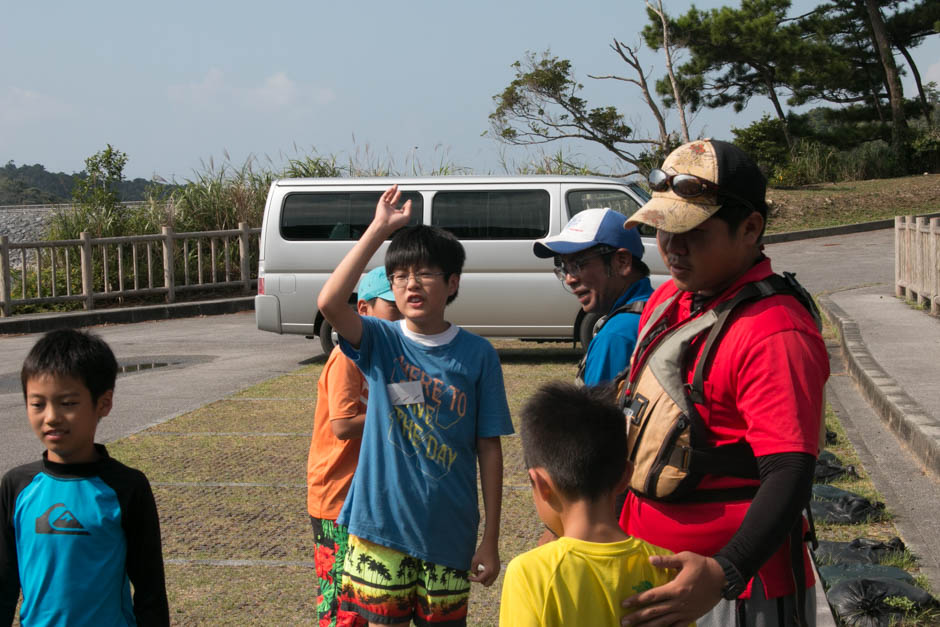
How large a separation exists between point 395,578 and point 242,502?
3626 mm

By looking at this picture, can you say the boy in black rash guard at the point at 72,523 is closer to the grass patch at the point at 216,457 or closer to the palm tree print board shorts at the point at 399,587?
the palm tree print board shorts at the point at 399,587

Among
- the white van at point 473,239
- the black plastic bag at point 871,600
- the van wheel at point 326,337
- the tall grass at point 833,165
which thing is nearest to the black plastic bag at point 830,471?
the black plastic bag at point 871,600

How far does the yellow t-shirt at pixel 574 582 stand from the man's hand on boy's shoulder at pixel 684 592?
0.06 meters

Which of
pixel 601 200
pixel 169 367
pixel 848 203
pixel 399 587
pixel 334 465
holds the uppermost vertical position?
pixel 848 203

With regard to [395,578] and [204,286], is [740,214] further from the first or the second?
[204,286]

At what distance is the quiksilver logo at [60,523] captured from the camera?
101 inches

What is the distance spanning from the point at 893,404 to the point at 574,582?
23.1 ft

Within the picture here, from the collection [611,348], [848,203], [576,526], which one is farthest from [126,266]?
[848,203]

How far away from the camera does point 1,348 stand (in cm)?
1482

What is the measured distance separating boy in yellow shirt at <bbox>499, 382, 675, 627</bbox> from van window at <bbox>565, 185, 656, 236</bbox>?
33.9ft

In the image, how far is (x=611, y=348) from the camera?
2695 millimetres

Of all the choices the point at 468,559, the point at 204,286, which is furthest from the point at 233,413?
the point at 204,286

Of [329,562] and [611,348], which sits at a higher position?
[611,348]

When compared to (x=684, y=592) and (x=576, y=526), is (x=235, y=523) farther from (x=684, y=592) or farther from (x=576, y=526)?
(x=684, y=592)
